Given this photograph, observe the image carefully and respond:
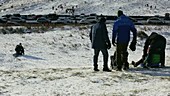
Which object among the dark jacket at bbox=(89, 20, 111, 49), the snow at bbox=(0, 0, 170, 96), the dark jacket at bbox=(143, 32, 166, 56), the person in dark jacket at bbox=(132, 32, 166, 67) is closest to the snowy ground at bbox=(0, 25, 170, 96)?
the snow at bbox=(0, 0, 170, 96)

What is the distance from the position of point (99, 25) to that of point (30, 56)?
7.31m

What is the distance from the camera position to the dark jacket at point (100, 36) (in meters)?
11.0

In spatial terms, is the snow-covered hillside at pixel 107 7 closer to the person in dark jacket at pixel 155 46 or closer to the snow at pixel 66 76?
the snow at pixel 66 76

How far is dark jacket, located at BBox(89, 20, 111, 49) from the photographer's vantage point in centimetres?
1099

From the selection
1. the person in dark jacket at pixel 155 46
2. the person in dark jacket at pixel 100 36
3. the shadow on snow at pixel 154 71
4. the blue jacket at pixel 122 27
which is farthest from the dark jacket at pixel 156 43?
the person in dark jacket at pixel 100 36

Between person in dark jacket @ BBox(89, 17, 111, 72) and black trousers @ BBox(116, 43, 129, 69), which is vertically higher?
person in dark jacket @ BBox(89, 17, 111, 72)

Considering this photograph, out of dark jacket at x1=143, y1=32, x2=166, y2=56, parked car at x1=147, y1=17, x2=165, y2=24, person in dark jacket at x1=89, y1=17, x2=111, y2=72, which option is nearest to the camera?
person in dark jacket at x1=89, y1=17, x2=111, y2=72

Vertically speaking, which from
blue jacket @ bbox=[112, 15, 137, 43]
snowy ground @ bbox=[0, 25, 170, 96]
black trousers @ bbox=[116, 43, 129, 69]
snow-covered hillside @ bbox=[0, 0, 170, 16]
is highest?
snow-covered hillside @ bbox=[0, 0, 170, 16]

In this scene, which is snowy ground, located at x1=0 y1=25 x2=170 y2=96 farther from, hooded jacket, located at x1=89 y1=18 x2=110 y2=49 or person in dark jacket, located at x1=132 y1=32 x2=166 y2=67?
hooded jacket, located at x1=89 y1=18 x2=110 y2=49

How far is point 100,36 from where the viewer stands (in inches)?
434

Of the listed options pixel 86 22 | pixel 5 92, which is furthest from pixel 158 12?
pixel 5 92

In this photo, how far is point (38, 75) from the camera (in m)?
10.4

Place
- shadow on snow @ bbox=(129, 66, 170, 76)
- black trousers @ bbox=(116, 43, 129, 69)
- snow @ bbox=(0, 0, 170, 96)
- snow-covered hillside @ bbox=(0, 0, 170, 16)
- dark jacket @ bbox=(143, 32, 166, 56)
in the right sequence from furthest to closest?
snow-covered hillside @ bbox=(0, 0, 170, 16) → dark jacket @ bbox=(143, 32, 166, 56) → black trousers @ bbox=(116, 43, 129, 69) → shadow on snow @ bbox=(129, 66, 170, 76) → snow @ bbox=(0, 0, 170, 96)

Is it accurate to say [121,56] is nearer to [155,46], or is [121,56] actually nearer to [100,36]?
[100,36]
